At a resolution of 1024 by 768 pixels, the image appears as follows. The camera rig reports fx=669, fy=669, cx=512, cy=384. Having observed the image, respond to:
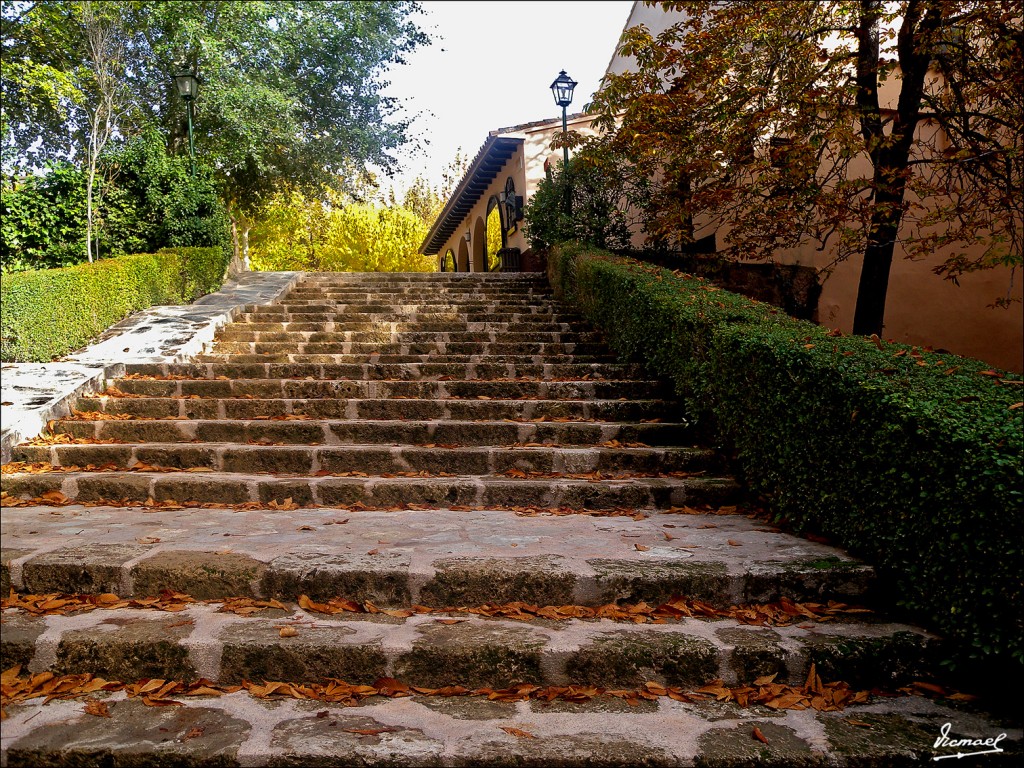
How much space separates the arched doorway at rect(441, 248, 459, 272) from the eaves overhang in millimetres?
1180

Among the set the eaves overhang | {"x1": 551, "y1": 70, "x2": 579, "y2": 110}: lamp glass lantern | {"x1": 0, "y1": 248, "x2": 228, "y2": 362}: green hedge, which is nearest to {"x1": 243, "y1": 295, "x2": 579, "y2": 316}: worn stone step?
{"x1": 0, "y1": 248, "x2": 228, "y2": 362}: green hedge

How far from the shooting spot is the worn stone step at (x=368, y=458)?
487cm

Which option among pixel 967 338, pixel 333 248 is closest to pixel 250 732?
pixel 967 338

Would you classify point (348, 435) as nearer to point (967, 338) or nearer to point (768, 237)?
point (768, 237)

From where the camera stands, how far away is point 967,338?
402 inches

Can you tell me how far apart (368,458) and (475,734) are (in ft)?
9.40

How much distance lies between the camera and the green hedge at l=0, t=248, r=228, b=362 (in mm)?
6094

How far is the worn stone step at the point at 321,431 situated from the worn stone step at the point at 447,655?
253cm

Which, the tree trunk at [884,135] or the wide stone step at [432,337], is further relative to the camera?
the wide stone step at [432,337]

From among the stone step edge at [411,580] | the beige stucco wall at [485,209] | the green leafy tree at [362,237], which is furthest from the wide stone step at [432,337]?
the green leafy tree at [362,237]

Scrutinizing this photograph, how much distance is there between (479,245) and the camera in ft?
71.1

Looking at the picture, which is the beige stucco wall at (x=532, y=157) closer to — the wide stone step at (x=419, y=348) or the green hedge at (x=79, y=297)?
the wide stone step at (x=419, y=348)

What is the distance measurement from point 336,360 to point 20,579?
4300mm

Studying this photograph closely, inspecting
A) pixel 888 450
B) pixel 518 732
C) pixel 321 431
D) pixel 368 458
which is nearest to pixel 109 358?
pixel 321 431
